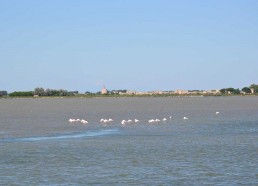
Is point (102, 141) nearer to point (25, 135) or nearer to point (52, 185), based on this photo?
point (25, 135)

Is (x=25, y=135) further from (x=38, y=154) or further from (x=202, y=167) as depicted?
(x=202, y=167)

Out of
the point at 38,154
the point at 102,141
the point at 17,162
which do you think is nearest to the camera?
the point at 17,162

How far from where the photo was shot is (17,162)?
80.7 feet

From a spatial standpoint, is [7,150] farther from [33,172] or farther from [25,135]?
[25,135]

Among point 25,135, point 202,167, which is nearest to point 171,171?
point 202,167

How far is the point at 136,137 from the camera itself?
3622cm

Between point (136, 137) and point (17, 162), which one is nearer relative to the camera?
point (17, 162)

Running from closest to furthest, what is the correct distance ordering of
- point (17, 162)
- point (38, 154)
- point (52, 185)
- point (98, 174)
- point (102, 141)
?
1. point (52, 185)
2. point (98, 174)
3. point (17, 162)
4. point (38, 154)
5. point (102, 141)

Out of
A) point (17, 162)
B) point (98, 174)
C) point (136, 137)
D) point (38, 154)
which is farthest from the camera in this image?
point (136, 137)

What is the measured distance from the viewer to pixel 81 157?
→ 2581 cm

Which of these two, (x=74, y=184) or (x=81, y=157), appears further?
(x=81, y=157)

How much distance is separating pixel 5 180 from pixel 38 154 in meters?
6.74

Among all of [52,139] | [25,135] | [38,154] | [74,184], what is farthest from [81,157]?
[25,135]

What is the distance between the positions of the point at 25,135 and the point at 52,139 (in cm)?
421
